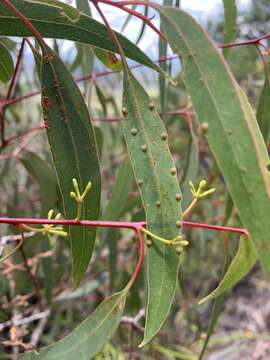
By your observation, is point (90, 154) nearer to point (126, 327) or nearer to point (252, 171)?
point (252, 171)

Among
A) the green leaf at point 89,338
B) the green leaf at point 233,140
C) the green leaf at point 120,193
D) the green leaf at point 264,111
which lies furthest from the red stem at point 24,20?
the green leaf at point 120,193

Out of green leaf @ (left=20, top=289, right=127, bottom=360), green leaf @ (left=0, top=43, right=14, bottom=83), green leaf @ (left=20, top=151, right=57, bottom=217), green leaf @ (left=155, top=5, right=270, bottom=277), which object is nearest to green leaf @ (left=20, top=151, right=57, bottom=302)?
green leaf @ (left=20, top=151, right=57, bottom=217)

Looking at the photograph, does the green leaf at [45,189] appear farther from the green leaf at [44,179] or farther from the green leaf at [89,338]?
the green leaf at [89,338]

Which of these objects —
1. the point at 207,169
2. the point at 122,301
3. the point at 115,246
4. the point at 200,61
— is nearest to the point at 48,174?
the point at 115,246

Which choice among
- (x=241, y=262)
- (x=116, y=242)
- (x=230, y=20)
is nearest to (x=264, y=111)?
(x=230, y=20)

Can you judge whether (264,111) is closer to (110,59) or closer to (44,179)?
(110,59)

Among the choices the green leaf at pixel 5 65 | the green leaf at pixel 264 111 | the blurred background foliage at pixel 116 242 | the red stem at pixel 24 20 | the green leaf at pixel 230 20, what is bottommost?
the blurred background foliage at pixel 116 242
